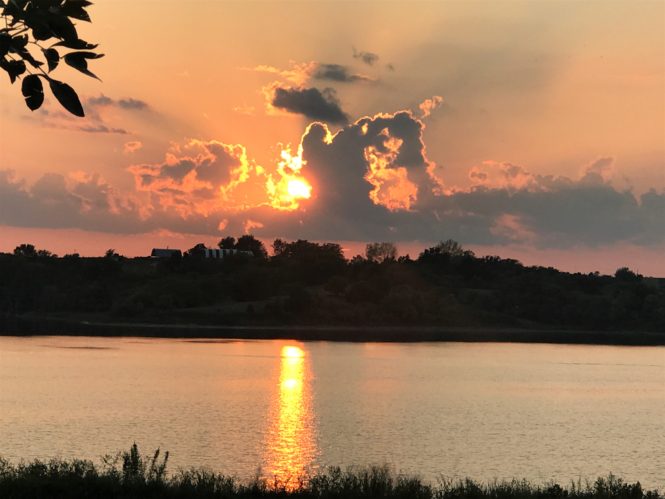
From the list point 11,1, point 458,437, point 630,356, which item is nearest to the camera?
point 11,1

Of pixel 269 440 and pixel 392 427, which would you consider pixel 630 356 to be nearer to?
pixel 392 427

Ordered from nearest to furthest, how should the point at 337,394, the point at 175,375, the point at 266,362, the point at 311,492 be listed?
the point at 311,492, the point at 337,394, the point at 175,375, the point at 266,362

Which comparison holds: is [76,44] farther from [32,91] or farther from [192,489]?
[192,489]

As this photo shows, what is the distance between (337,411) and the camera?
2936 inches

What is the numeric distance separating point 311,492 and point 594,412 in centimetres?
5937

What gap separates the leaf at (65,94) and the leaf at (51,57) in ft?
0.93

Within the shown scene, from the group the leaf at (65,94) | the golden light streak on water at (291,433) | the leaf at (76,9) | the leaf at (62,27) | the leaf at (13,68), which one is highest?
the leaf at (76,9)

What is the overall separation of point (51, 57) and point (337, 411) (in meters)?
69.3

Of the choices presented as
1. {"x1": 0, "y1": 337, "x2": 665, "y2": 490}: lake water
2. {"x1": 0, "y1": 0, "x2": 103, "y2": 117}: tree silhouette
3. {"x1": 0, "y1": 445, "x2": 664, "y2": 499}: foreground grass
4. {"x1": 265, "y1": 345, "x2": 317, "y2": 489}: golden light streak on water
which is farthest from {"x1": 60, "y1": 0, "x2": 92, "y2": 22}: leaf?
{"x1": 0, "y1": 337, "x2": 665, "y2": 490}: lake water

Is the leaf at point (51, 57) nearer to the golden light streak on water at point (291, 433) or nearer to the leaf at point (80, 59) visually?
the leaf at point (80, 59)

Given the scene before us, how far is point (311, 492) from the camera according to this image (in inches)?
1051

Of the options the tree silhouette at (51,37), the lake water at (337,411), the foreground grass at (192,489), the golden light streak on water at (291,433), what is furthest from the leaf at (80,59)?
the lake water at (337,411)

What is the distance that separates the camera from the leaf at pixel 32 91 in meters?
7.43

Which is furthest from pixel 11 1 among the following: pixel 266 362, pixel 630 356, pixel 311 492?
pixel 630 356
